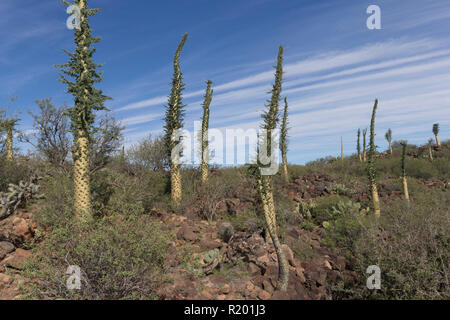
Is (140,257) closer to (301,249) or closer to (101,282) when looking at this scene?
(101,282)

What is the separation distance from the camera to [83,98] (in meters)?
8.68

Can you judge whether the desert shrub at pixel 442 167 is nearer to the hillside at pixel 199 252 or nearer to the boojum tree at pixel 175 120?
the hillside at pixel 199 252

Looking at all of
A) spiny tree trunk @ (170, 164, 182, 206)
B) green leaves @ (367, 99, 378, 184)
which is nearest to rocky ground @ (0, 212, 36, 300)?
spiny tree trunk @ (170, 164, 182, 206)

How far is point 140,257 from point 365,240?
5983mm

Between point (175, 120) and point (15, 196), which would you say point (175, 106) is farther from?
point (15, 196)

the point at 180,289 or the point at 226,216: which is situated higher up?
→ the point at 226,216

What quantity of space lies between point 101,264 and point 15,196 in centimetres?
654

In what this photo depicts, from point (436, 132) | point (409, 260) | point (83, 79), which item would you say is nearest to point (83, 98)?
point (83, 79)

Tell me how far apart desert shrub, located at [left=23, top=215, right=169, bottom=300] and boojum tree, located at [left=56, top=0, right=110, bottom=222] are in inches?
89.7

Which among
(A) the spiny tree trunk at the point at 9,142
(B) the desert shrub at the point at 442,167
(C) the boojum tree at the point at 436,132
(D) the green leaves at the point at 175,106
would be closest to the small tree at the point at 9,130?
(A) the spiny tree trunk at the point at 9,142

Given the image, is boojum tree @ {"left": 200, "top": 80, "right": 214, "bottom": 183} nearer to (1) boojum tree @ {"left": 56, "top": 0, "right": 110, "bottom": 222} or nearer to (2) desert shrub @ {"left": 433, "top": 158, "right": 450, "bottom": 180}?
(1) boojum tree @ {"left": 56, "top": 0, "right": 110, "bottom": 222}

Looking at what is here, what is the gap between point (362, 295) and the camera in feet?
21.8
